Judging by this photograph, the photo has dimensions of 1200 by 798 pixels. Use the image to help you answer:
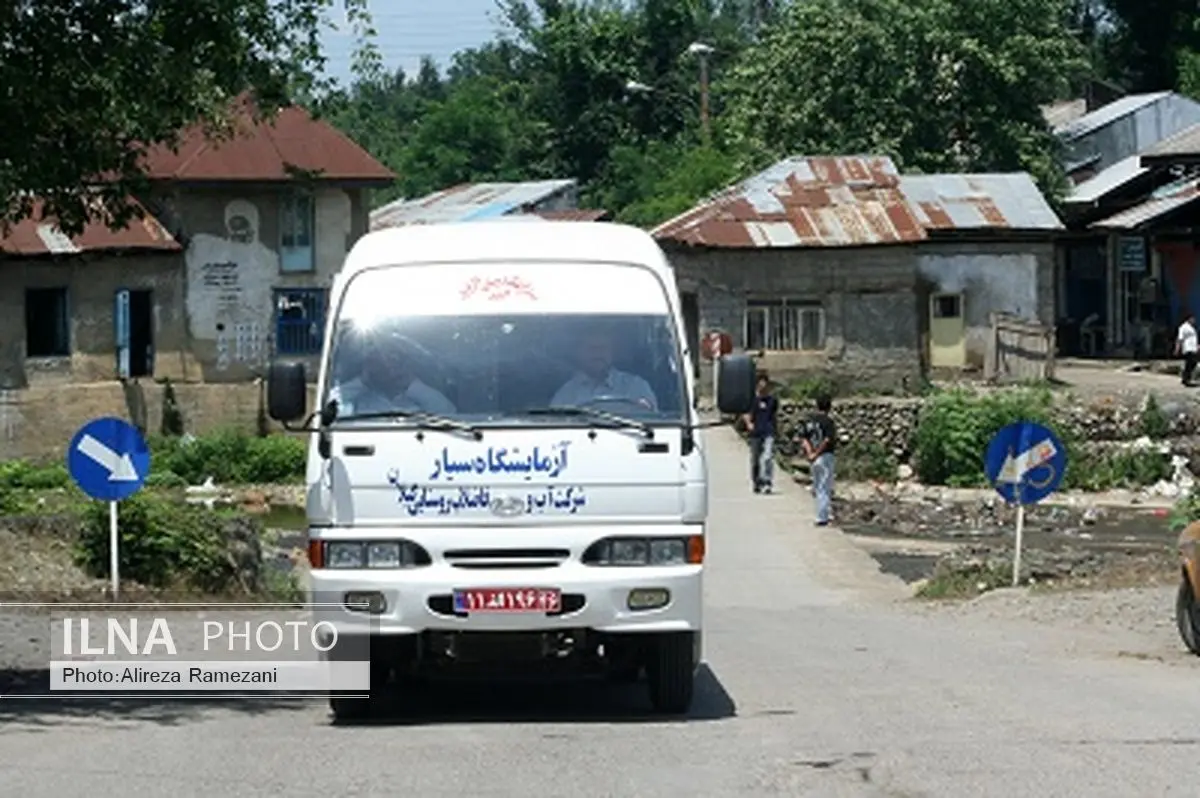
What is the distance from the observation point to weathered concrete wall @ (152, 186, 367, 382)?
52.2m

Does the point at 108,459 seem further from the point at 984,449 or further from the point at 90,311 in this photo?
the point at 90,311

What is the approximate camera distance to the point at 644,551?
13086 mm

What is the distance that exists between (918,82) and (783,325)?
1127 cm

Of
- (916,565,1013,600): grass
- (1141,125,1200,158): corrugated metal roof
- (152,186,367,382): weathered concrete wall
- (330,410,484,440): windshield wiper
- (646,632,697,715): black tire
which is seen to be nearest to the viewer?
(330,410,484,440): windshield wiper

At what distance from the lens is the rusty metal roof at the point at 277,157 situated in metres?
51.5

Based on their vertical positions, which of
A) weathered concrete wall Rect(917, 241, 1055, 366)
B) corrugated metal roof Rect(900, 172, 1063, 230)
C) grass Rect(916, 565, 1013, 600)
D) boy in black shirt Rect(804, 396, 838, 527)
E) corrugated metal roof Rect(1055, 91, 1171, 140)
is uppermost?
corrugated metal roof Rect(1055, 91, 1171, 140)

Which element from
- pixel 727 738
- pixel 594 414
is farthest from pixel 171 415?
pixel 727 738

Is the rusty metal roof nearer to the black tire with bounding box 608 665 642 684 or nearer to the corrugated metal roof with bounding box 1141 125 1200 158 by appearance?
the corrugated metal roof with bounding box 1141 125 1200 158

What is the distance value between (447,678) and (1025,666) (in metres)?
5.07

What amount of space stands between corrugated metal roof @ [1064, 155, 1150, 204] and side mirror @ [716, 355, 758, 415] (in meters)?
46.0

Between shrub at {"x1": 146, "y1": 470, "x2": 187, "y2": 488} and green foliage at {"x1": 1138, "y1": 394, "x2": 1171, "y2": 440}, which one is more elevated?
green foliage at {"x1": 1138, "y1": 394, "x2": 1171, "y2": 440}

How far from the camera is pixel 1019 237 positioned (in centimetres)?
5178

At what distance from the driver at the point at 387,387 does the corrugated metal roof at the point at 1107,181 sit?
46821 mm

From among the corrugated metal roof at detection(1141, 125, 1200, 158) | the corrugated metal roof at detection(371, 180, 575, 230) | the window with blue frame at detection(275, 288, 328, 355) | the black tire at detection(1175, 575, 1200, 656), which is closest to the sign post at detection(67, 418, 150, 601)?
the black tire at detection(1175, 575, 1200, 656)
